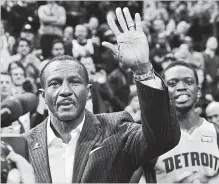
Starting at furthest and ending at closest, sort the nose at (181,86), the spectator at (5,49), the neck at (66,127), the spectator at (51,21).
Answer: the spectator at (51,21)
the spectator at (5,49)
the nose at (181,86)
the neck at (66,127)

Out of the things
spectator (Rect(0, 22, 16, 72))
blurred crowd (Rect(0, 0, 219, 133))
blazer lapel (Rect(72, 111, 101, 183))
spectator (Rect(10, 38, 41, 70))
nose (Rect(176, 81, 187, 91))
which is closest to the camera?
blazer lapel (Rect(72, 111, 101, 183))

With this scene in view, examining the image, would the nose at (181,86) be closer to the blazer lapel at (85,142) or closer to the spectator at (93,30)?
the blazer lapel at (85,142)

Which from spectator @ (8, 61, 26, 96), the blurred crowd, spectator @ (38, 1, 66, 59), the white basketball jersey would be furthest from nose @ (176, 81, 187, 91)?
spectator @ (38, 1, 66, 59)

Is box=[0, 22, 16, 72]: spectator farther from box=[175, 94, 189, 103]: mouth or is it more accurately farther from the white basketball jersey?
the white basketball jersey

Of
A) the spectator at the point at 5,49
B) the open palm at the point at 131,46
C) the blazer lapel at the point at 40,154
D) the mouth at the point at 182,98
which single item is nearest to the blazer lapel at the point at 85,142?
the blazer lapel at the point at 40,154

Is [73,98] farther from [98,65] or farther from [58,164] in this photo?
[98,65]

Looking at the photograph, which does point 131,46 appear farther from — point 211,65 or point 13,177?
point 211,65

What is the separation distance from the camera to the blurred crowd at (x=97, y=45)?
6492mm

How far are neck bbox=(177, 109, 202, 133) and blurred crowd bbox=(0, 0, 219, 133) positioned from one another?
1755 mm

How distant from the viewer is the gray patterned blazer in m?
2.28

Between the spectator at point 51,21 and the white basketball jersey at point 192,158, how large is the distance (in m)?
5.10

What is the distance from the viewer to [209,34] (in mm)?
11602

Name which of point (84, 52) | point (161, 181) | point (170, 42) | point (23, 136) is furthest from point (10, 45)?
point (23, 136)

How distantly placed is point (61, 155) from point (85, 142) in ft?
0.42
